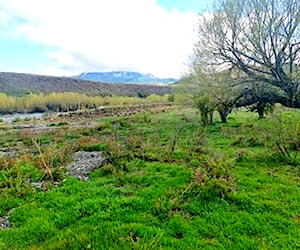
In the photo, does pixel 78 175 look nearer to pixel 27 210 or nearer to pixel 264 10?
pixel 27 210

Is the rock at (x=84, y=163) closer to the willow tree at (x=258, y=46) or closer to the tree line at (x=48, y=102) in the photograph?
the willow tree at (x=258, y=46)

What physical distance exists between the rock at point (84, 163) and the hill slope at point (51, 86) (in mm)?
63108

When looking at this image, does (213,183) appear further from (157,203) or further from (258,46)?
(258,46)

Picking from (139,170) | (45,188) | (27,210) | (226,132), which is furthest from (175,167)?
(226,132)

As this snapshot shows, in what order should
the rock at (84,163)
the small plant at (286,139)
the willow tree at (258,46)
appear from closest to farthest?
the rock at (84,163)
the small plant at (286,139)
the willow tree at (258,46)

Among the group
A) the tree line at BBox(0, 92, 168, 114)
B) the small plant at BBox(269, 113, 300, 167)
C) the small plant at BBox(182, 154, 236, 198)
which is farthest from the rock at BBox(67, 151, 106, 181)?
the tree line at BBox(0, 92, 168, 114)

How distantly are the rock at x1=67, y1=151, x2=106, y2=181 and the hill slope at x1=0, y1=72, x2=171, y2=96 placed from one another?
63.1m

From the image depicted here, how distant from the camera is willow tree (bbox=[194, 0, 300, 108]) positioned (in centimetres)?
1817

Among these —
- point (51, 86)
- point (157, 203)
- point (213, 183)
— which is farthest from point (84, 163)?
point (51, 86)

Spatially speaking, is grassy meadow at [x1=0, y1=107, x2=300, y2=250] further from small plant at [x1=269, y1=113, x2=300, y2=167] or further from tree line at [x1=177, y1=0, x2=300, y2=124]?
tree line at [x1=177, y1=0, x2=300, y2=124]

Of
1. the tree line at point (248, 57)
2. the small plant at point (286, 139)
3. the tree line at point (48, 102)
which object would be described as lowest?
the tree line at point (48, 102)

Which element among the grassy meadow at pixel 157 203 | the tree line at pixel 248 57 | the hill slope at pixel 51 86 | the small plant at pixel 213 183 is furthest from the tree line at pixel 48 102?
the small plant at pixel 213 183

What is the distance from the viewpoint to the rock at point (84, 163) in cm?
949

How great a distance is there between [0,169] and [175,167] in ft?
16.8
